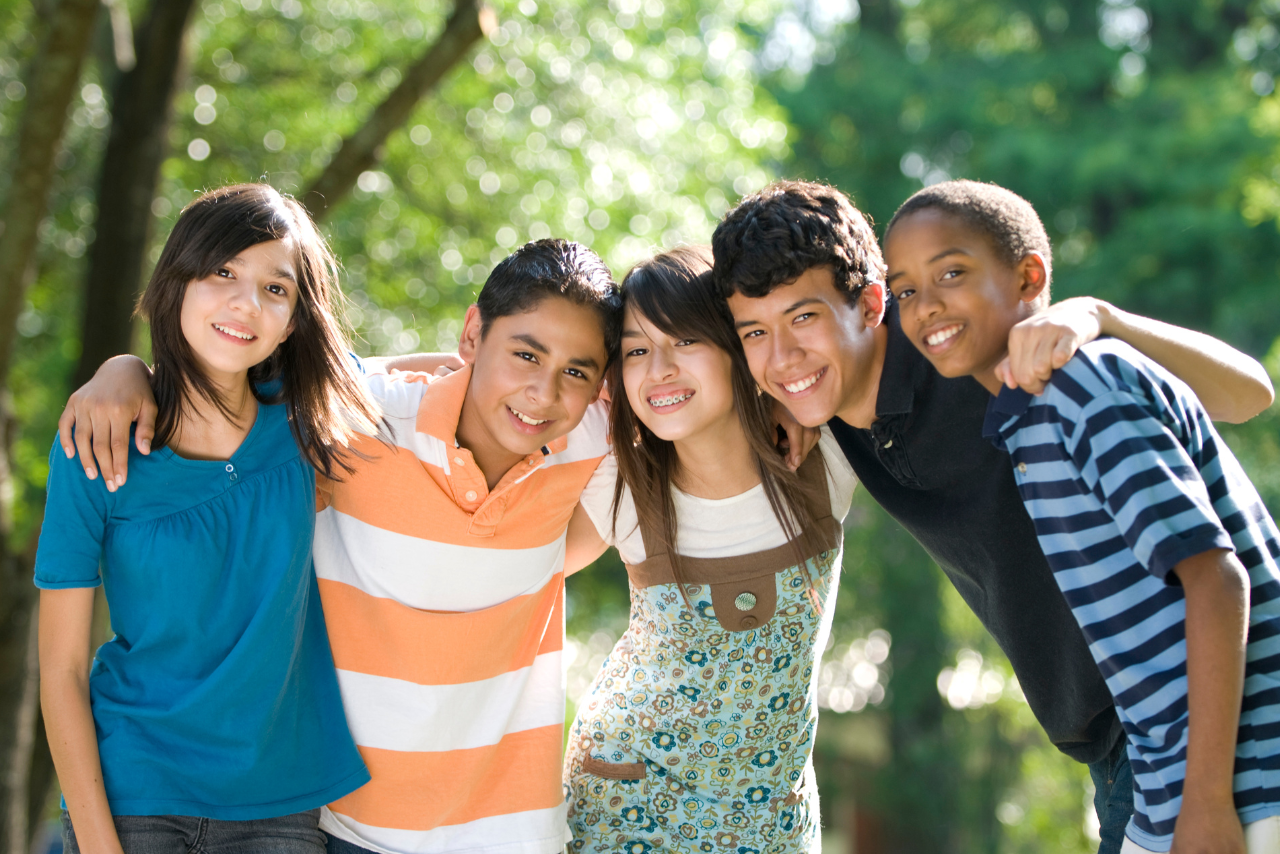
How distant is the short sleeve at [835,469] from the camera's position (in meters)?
2.55

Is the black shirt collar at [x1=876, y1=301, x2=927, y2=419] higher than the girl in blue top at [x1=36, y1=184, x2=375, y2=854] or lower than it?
higher

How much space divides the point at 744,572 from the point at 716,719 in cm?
34

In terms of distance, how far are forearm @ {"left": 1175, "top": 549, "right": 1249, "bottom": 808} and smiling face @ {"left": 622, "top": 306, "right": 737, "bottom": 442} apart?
110 cm

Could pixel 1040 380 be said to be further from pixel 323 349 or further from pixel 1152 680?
pixel 323 349

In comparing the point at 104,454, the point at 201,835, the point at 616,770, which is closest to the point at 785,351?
the point at 616,770

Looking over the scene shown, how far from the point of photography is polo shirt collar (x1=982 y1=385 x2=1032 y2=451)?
1859mm

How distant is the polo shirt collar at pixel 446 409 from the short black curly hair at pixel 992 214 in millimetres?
1028

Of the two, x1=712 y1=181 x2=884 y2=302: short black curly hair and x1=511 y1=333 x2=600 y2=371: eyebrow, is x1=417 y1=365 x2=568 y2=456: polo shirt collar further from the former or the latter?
x1=712 y1=181 x2=884 y2=302: short black curly hair

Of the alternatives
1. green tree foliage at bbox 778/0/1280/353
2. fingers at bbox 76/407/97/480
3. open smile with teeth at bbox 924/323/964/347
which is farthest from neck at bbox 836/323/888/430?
green tree foliage at bbox 778/0/1280/353

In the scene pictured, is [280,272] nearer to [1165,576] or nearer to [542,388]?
[542,388]

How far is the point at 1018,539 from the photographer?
2.18 meters

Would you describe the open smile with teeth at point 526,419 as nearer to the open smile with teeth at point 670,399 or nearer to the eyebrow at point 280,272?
the open smile with teeth at point 670,399

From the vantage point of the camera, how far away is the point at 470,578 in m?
2.37

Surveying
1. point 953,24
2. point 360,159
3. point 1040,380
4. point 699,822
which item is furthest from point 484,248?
point 953,24
